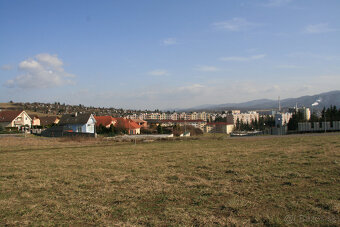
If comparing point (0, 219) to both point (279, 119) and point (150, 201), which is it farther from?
point (279, 119)

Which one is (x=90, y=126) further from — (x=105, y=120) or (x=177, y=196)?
(x=177, y=196)

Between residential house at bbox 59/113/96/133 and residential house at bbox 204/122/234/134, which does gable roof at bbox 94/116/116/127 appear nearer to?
residential house at bbox 59/113/96/133

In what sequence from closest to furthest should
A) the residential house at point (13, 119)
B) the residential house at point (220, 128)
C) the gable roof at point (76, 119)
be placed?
the gable roof at point (76, 119) < the residential house at point (13, 119) < the residential house at point (220, 128)

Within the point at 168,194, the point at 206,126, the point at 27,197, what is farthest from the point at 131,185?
the point at 206,126

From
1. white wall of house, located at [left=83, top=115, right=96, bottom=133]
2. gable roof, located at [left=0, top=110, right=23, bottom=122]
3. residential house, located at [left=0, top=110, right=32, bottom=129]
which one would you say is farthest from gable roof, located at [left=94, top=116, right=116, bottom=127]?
gable roof, located at [left=0, top=110, right=23, bottom=122]

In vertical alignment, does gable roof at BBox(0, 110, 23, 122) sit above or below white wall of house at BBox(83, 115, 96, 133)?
above

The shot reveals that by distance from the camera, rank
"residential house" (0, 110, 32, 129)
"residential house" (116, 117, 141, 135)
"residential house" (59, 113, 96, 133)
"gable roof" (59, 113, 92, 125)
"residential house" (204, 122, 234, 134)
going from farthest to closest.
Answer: "residential house" (204, 122, 234, 134)
"residential house" (116, 117, 141, 135)
"residential house" (0, 110, 32, 129)
"gable roof" (59, 113, 92, 125)
"residential house" (59, 113, 96, 133)

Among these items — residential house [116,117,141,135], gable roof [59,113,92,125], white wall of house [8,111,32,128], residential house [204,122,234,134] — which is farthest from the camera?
residential house [204,122,234,134]

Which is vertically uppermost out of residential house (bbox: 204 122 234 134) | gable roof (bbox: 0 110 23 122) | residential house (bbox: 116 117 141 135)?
gable roof (bbox: 0 110 23 122)

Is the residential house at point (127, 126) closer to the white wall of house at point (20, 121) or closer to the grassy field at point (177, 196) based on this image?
the white wall of house at point (20, 121)

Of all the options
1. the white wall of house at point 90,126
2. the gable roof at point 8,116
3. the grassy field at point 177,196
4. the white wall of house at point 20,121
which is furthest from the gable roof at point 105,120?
the grassy field at point 177,196

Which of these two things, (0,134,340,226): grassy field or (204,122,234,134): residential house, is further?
(204,122,234,134): residential house

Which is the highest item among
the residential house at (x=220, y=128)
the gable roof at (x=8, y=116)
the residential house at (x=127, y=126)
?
the gable roof at (x=8, y=116)

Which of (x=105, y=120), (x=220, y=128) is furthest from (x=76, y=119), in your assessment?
(x=220, y=128)
